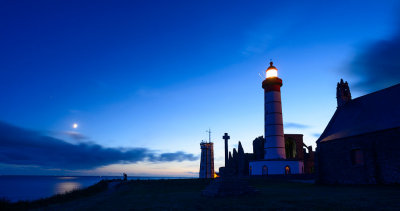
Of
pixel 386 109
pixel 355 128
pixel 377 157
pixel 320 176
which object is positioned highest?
pixel 386 109

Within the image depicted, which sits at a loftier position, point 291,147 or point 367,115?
point 367,115

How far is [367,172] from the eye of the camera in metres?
22.8

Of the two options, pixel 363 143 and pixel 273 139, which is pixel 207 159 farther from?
pixel 363 143

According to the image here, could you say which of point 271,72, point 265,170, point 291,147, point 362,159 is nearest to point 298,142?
point 291,147

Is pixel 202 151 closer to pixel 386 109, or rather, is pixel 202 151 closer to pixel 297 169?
pixel 297 169

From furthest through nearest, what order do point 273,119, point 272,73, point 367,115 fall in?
point 272,73 < point 273,119 < point 367,115

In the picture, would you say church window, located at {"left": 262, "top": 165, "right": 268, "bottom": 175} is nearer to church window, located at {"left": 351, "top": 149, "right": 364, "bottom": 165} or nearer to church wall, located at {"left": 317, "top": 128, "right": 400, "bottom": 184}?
church wall, located at {"left": 317, "top": 128, "right": 400, "bottom": 184}

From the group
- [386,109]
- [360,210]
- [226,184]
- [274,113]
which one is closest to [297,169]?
[274,113]

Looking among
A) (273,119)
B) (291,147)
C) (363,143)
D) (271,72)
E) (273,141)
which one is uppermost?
(271,72)

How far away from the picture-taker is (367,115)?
82.7 ft

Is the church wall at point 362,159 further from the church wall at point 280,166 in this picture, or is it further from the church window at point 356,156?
the church wall at point 280,166

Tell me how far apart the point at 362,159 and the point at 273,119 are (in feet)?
52.0

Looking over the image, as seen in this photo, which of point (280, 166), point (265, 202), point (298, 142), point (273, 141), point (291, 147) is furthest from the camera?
point (291, 147)

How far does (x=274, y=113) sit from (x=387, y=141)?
17.7 metres
